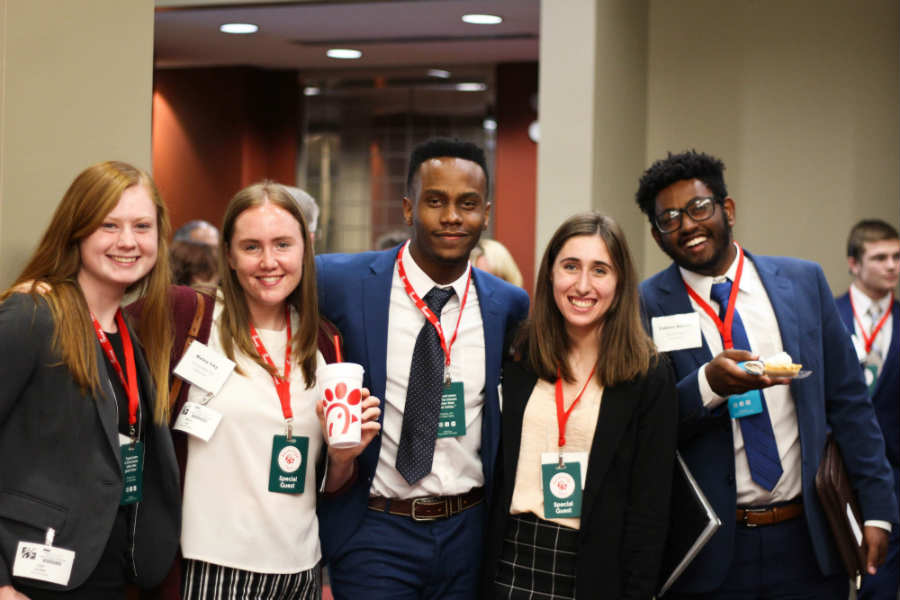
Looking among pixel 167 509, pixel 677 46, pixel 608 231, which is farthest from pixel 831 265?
pixel 167 509

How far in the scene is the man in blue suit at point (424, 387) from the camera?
262 cm

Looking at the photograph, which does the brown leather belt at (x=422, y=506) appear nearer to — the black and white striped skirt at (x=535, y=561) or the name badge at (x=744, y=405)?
the black and white striped skirt at (x=535, y=561)

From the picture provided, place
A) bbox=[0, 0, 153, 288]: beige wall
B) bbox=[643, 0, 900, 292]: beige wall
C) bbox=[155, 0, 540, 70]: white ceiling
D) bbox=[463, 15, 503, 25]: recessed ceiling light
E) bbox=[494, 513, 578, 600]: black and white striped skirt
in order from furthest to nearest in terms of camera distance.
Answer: bbox=[463, 15, 503, 25]: recessed ceiling light < bbox=[155, 0, 540, 70]: white ceiling < bbox=[643, 0, 900, 292]: beige wall < bbox=[494, 513, 578, 600]: black and white striped skirt < bbox=[0, 0, 153, 288]: beige wall

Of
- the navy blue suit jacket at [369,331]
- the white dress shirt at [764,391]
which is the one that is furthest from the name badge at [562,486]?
the white dress shirt at [764,391]

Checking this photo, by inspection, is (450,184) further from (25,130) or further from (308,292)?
(25,130)

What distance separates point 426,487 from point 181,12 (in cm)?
486

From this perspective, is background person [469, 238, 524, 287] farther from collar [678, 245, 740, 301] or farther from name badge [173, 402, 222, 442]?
name badge [173, 402, 222, 442]

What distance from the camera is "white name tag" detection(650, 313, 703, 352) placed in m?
2.83

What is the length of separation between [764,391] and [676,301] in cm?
35

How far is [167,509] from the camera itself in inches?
90.0

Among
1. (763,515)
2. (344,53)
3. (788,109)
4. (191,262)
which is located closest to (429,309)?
(763,515)

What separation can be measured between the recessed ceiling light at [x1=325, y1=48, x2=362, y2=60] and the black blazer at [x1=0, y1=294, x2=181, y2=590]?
6.16 m

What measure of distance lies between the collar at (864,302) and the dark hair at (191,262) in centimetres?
330

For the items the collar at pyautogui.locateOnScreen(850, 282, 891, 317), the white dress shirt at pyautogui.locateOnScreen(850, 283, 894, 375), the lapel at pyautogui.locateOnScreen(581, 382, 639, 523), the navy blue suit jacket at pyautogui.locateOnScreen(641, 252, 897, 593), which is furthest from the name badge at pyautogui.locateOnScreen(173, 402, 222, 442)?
the collar at pyautogui.locateOnScreen(850, 282, 891, 317)
